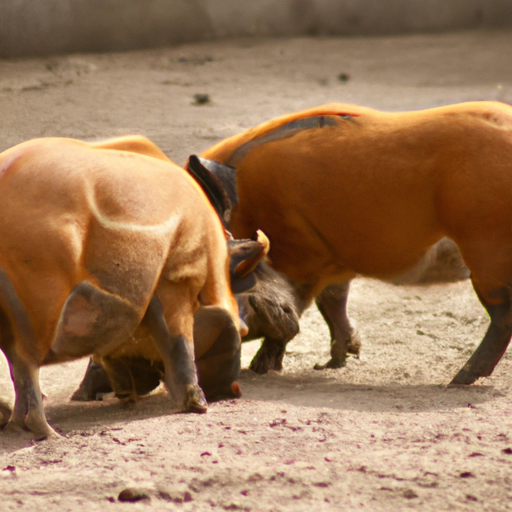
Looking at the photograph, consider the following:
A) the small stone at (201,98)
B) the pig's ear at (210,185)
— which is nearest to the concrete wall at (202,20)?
the small stone at (201,98)

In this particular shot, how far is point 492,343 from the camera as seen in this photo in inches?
118

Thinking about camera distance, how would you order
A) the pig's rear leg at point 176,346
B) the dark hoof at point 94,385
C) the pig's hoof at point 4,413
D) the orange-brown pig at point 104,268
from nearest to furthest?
the orange-brown pig at point 104,268 < the pig's hoof at point 4,413 < the pig's rear leg at point 176,346 < the dark hoof at point 94,385

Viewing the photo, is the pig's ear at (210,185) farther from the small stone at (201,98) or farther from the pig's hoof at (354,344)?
the small stone at (201,98)

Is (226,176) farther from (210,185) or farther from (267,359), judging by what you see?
(267,359)

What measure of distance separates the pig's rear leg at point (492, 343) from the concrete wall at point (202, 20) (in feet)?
15.6

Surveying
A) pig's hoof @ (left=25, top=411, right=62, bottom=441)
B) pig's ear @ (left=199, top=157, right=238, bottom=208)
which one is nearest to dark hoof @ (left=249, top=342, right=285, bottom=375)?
pig's ear @ (left=199, top=157, right=238, bottom=208)

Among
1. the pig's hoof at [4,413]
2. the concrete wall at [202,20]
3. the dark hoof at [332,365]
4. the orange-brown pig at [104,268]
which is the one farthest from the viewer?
the concrete wall at [202,20]

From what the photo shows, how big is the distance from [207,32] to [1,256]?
645cm

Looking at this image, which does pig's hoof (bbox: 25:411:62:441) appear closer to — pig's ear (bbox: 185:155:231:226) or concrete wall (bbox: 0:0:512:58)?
pig's ear (bbox: 185:155:231:226)

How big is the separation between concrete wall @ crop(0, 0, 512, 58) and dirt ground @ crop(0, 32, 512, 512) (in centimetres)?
39

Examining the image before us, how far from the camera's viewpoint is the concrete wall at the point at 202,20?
6.79 meters

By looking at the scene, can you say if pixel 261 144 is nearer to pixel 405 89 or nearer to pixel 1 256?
pixel 1 256

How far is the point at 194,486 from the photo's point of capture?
1807 millimetres

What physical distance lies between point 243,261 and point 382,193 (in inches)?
24.0
